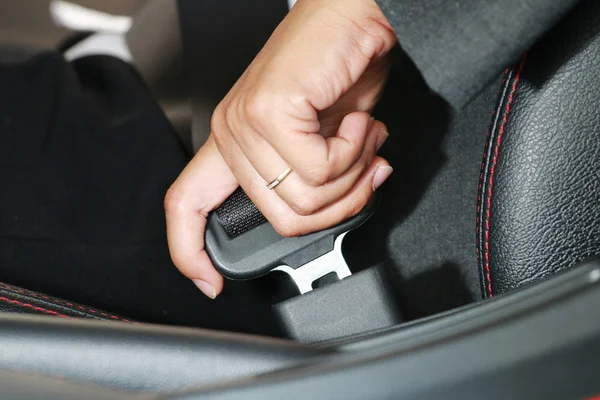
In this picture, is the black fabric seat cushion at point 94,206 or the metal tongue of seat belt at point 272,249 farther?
the black fabric seat cushion at point 94,206

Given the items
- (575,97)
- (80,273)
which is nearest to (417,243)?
(575,97)

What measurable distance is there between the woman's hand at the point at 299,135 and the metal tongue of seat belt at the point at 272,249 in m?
0.01

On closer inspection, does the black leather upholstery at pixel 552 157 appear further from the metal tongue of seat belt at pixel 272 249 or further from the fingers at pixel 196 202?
the fingers at pixel 196 202

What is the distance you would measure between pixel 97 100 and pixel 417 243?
433 mm

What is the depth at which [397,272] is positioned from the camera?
2.41ft

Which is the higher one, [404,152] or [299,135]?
[299,135]

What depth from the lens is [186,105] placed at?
3.13 feet

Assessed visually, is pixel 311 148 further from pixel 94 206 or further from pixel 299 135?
pixel 94 206

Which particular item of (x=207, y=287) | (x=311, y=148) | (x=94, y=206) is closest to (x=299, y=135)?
(x=311, y=148)

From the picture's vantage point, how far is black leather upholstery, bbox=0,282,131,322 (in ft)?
1.77

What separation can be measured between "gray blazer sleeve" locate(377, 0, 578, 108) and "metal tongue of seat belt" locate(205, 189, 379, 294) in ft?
0.62

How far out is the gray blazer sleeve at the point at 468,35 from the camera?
0.48 m

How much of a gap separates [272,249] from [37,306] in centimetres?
A: 20

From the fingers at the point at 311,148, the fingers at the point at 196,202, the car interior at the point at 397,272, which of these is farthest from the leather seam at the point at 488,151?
the fingers at the point at 196,202
